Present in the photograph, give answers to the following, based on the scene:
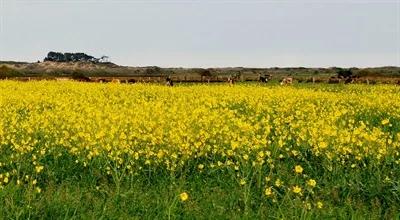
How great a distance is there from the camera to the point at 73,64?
15975 centimetres

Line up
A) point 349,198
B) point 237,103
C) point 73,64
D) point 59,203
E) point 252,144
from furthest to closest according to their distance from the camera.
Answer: point 73,64, point 237,103, point 252,144, point 349,198, point 59,203

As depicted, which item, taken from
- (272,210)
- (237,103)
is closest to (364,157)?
(272,210)

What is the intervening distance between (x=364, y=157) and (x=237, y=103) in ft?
35.2

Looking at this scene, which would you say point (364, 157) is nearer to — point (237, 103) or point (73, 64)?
point (237, 103)

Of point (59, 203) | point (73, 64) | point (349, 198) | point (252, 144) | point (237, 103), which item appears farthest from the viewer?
point (73, 64)

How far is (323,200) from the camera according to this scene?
7.70 m

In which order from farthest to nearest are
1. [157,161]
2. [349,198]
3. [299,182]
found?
[157,161]
[299,182]
[349,198]

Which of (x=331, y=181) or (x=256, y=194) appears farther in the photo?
(x=331, y=181)

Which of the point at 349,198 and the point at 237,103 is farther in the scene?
the point at 237,103

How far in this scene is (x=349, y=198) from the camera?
757 cm

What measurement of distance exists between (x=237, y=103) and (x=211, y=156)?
10.4 meters

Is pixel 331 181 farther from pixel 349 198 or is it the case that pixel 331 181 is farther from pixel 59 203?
pixel 59 203

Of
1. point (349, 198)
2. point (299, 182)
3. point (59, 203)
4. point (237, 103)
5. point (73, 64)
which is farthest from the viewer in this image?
point (73, 64)

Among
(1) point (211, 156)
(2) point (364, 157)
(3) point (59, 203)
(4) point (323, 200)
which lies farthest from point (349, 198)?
(3) point (59, 203)
